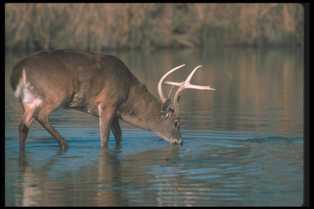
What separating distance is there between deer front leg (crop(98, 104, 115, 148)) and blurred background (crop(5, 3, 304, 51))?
16.8 m

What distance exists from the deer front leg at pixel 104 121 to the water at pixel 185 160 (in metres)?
0.14

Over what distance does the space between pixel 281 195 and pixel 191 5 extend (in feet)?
80.2

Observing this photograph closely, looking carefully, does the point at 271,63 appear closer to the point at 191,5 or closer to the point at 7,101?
the point at 191,5

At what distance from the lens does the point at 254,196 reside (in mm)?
11258

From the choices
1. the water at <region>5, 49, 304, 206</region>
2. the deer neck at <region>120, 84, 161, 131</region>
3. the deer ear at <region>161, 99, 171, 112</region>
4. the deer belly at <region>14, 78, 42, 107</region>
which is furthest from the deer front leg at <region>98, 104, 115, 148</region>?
the deer belly at <region>14, 78, 42, 107</region>

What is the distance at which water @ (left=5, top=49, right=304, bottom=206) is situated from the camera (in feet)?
37.1

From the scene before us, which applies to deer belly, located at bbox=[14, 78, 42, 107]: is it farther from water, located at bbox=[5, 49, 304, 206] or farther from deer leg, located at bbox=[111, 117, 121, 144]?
deer leg, located at bbox=[111, 117, 121, 144]

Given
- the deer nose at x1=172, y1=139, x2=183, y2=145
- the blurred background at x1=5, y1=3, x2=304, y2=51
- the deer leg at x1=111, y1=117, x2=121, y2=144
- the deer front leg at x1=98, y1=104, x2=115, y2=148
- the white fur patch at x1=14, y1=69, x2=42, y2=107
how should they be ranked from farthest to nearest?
the blurred background at x1=5, y1=3, x2=304, y2=51 → the deer leg at x1=111, y1=117, x2=121, y2=144 → the deer nose at x1=172, y1=139, x2=183, y2=145 → the deer front leg at x1=98, y1=104, x2=115, y2=148 → the white fur patch at x1=14, y1=69, x2=42, y2=107

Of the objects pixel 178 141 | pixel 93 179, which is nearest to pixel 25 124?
pixel 178 141

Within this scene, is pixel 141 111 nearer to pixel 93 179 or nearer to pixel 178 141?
pixel 178 141

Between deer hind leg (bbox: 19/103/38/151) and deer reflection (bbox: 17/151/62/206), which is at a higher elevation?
deer hind leg (bbox: 19/103/38/151)

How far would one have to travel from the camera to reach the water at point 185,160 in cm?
1130

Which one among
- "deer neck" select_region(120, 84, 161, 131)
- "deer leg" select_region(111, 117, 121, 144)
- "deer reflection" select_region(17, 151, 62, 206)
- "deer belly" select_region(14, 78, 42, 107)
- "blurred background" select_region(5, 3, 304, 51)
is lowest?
"deer reflection" select_region(17, 151, 62, 206)

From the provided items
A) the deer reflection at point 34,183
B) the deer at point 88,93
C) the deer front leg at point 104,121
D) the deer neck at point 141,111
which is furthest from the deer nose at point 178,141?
the deer reflection at point 34,183
